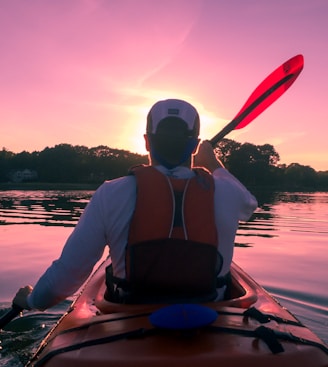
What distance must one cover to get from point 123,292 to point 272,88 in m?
3.69

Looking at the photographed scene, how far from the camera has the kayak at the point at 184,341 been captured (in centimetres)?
169

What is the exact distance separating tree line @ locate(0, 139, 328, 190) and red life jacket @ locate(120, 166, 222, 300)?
66.1 meters

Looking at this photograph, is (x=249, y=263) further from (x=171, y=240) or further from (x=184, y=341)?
(x=184, y=341)

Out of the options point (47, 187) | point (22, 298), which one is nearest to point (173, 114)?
point (22, 298)

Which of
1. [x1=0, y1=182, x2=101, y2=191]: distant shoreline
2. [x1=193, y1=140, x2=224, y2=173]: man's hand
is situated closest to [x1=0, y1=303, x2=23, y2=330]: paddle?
[x1=193, y1=140, x2=224, y2=173]: man's hand

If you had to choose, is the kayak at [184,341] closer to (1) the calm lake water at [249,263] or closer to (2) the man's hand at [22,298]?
(2) the man's hand at [22,298]

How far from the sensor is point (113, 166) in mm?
76562

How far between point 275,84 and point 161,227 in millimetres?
3622

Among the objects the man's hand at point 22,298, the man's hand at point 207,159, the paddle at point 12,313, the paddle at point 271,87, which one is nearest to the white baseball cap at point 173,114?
the man's hand at point 207,159

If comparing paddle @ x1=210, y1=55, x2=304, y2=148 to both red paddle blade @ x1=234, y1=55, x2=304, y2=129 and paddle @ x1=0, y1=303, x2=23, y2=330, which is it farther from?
paddle @ x1=0, y1=303, x2=23, y2=330

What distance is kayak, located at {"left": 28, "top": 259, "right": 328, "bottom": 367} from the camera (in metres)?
1.69

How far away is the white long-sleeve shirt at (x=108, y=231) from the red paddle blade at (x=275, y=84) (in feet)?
9.82

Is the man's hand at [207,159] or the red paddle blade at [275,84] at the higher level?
the red paddle blade at [275,84]

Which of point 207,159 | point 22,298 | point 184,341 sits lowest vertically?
point 22,298
